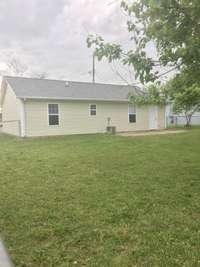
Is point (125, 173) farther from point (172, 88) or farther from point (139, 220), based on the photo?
point (139, 220)

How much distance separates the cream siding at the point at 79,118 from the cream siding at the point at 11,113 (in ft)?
2.96

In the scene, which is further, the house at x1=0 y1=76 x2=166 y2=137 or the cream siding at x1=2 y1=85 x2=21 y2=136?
the cream siding at x1=2 y1=85 x2=21 y2=136

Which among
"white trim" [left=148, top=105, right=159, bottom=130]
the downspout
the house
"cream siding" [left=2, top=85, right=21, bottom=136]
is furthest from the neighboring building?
the downspout

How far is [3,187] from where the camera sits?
227 inches

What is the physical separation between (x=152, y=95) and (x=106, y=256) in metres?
3.75

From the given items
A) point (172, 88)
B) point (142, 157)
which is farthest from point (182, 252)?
point (142, 157)

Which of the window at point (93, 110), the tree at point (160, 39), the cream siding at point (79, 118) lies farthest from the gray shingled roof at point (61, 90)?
the tree at point (160, 39)

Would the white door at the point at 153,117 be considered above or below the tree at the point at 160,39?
below

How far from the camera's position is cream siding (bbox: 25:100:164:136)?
17.4 metres

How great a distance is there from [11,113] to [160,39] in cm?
1642

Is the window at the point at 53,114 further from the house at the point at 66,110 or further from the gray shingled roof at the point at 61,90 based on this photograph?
the gray shingled roof at the point at 61,90

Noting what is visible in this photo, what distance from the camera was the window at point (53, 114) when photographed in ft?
59.2

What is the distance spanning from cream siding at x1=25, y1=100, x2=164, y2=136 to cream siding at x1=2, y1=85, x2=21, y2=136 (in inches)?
35.5

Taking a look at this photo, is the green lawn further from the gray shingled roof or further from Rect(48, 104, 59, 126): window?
the gray shingled roof
